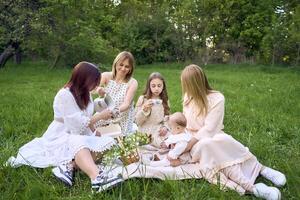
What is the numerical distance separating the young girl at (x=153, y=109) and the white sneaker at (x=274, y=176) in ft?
4.71

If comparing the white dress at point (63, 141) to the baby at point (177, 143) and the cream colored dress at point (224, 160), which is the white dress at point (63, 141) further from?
the cream colored dress at point (224, 160)

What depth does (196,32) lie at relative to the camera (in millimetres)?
23344

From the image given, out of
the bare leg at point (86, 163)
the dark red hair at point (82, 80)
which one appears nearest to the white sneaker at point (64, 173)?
the bare leg at point (86, 163)

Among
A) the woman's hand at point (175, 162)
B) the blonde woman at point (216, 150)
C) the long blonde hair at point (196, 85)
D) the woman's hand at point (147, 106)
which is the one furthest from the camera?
the woman's hand at point (147, 106)

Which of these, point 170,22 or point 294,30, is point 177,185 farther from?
point 170,22

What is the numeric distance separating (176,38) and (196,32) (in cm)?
121

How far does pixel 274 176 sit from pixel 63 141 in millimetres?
1960

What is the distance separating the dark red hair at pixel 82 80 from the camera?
397 centimetres

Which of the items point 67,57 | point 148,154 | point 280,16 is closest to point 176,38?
point 280,16

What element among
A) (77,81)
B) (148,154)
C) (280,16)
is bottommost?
(148,154)

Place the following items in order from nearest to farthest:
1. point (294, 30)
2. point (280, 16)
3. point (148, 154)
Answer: point (148, 154)
point (294, 30)
point (280, 16)

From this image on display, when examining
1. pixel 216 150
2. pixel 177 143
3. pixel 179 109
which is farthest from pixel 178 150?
pixel 179 109

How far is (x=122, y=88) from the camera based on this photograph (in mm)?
5219

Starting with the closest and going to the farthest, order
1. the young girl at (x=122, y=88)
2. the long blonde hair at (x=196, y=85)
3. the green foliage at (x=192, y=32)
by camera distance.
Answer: the long blonde hair at (x=196, y=85)
the young girl at (x=122, y=88)
the green foliage at (x=192, y=32)
